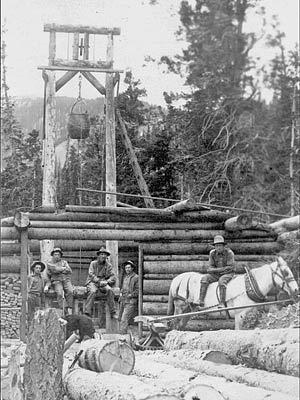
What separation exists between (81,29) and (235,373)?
338 cm

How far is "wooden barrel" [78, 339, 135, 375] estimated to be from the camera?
21.3 feet

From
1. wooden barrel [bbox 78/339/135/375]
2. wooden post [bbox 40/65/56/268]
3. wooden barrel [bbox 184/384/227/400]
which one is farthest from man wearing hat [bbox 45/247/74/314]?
wooden barrel [bbox 184/384/227/400]

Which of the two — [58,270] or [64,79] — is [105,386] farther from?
[64,79]

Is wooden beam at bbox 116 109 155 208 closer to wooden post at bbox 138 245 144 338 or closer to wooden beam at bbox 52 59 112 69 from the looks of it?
wooden beam at bbox 52 59 112 69

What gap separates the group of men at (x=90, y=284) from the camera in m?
6.84

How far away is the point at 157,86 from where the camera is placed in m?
6.46

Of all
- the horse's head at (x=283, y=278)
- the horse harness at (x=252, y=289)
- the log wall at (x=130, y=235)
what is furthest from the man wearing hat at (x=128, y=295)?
the horse's head at (x=283, y=278)

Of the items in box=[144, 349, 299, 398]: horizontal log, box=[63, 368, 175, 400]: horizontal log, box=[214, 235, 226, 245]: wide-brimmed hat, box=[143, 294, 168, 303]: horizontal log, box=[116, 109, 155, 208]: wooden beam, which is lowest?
box=[63, 368, 175, 400]: horizontal log

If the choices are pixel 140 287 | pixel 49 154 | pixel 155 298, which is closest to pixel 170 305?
pixel 155 298

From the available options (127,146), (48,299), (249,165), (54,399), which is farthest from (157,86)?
(54,399)

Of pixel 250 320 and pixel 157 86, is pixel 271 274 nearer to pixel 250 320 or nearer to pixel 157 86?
pixel 250 320

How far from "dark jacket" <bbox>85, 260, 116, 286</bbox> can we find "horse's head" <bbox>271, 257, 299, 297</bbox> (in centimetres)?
202

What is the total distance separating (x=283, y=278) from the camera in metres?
8.14

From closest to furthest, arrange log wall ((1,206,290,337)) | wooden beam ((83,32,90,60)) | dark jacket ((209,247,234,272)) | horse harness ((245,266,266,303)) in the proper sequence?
wooden beam ((83,32,90,60))
log wall ((1,206,290,337))
dark jacket ((209,247,234,272))
horse harness ((245,266,266,303))
